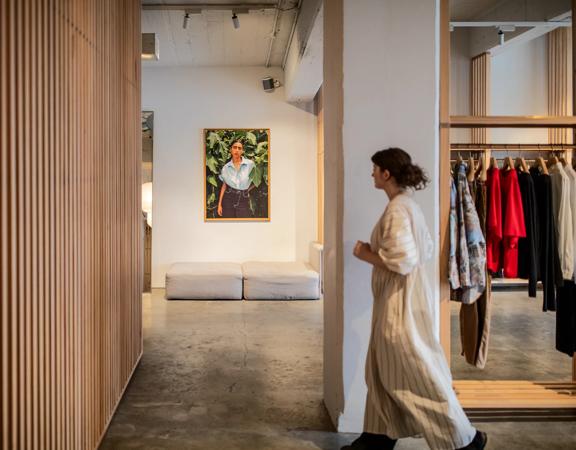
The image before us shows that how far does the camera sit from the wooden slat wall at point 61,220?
1889mm

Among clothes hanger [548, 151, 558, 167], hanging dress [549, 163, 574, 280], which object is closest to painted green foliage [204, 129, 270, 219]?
clothes hanger [548, 151, 558, 167]

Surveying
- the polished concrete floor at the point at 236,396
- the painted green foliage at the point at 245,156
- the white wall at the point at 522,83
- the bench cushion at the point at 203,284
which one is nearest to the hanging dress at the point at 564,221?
the polished concrete floor at the point at 236,396

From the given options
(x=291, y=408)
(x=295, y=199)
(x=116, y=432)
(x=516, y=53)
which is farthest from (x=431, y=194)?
(x=516, y=53)

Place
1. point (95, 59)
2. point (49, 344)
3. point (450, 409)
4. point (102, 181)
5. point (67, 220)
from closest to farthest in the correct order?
point (49, 344)
point (67, 220)
point (450, 409)
point (95, 59)
point (102, 181)

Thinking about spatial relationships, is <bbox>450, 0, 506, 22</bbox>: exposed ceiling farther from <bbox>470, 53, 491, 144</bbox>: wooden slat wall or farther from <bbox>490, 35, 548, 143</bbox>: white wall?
<bbox>490, 35, 548, 143</bbox>: white wall

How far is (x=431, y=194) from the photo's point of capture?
131 inches

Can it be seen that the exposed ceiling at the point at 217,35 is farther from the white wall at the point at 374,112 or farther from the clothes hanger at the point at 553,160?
the clothes hanger at the point at 553,160

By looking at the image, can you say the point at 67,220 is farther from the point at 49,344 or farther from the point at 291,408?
the point at 291,408

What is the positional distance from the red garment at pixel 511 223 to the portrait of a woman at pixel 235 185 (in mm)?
5797

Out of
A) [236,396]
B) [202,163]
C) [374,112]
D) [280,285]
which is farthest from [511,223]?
[202,163]

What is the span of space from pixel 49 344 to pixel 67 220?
1.77 ft

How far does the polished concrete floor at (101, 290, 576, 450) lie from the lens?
3.27 meters

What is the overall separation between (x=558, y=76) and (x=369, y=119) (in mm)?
7091

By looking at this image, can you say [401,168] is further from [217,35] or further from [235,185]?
[235,185]
